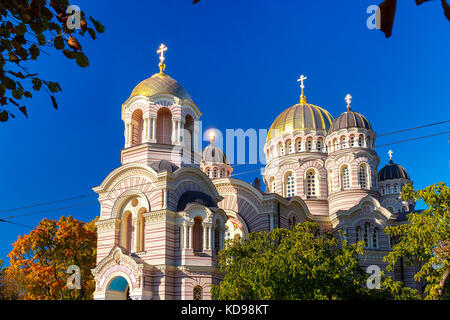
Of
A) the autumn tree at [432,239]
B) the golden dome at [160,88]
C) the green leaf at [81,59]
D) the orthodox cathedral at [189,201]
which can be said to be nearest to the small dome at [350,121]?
the orthodox cathedral at [189,201]

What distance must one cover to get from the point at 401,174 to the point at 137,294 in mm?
30783

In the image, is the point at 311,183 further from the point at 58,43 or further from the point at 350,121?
the point at 58,43

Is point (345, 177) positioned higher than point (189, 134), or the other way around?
point (189, 134)

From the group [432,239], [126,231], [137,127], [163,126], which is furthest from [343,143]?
[432,239]

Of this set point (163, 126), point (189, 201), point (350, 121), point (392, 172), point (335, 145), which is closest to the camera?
point (189, 201)

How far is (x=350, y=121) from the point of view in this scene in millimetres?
34812

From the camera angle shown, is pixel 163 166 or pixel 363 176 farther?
pixel 363 176

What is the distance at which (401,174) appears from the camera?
46.2 metres

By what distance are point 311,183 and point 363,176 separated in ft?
12.4

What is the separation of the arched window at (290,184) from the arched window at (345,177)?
351cm
